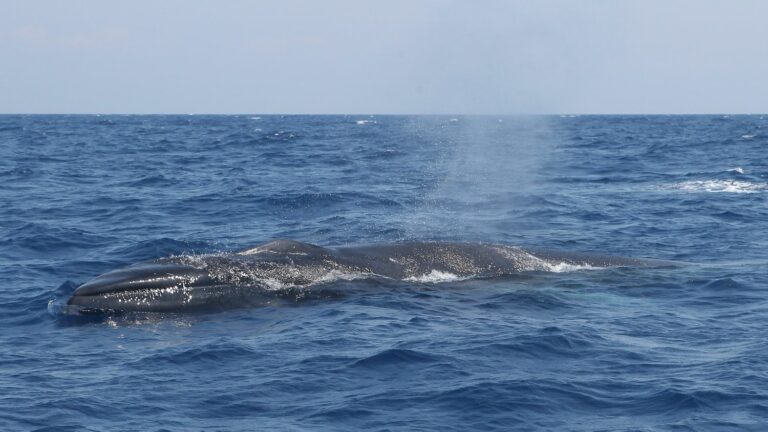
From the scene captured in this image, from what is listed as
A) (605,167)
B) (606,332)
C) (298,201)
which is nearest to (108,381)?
(606,332)

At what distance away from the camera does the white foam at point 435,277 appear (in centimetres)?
1869

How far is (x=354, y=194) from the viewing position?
3559 cm

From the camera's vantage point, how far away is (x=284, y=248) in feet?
59.8

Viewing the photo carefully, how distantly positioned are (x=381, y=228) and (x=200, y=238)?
4930mm

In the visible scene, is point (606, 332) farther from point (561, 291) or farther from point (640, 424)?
point (640, 424)

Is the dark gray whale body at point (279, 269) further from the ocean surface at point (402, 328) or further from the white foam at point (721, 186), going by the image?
the white foam at point (721, 186)

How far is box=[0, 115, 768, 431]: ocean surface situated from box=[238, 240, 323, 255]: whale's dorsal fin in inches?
38.8

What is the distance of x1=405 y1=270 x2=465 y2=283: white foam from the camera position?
1869 cm

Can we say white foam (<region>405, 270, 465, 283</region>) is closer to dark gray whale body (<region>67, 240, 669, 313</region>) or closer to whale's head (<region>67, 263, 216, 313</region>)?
dark gray whale body (<region>67, 240, 669, 313</region>)

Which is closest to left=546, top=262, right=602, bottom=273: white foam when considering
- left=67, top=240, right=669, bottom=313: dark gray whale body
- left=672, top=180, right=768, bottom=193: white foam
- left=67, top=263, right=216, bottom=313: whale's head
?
left=67, top=240, right=669, bottom=313: dark gray whale body

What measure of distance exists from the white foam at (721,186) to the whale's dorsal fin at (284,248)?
80.6 ft

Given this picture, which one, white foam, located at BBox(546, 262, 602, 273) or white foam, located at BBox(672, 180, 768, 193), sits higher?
white foam, located at BBox(546, 262, 602, 273)

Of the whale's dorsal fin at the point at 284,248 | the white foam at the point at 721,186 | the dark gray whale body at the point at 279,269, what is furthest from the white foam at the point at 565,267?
the white foam at the point at 721,186

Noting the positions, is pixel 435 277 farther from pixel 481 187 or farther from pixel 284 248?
pixel 481 187
